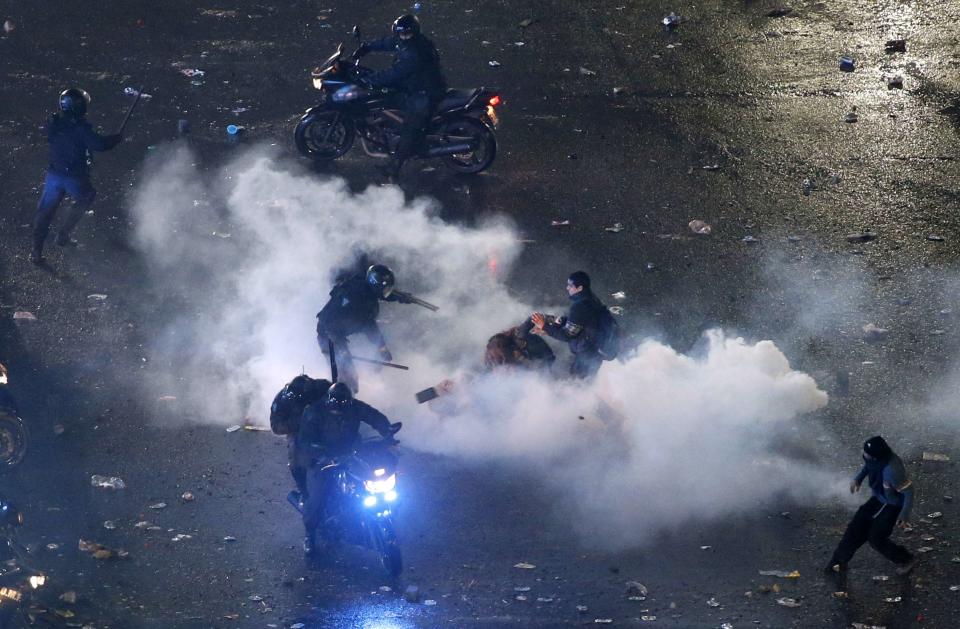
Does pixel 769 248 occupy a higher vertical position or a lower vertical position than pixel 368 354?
higher

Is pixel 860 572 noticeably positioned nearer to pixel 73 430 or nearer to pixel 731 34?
pixel 73 430

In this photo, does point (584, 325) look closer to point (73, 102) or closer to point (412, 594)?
point (412, 594)

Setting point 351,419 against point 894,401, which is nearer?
point 351,419

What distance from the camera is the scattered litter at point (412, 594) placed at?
25.9 ft

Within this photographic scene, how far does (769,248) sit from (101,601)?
711cm

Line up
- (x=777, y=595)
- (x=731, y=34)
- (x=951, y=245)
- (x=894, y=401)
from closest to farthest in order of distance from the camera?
(x=777, y=595) → (x=894, y=401) → (x=951, y=245) → (x=731, y=34)

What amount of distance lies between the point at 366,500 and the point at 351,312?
2204 millimetres

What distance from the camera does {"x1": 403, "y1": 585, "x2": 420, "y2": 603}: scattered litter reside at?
311 inches

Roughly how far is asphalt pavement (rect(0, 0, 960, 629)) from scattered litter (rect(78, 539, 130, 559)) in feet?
0.20

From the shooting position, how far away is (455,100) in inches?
492

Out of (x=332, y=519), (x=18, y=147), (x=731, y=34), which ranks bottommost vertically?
(x=332, y=519)

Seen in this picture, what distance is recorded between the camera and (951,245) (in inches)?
457

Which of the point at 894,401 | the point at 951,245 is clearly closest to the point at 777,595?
the point at 894,401

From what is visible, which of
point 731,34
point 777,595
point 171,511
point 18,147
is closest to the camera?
point 777,595
